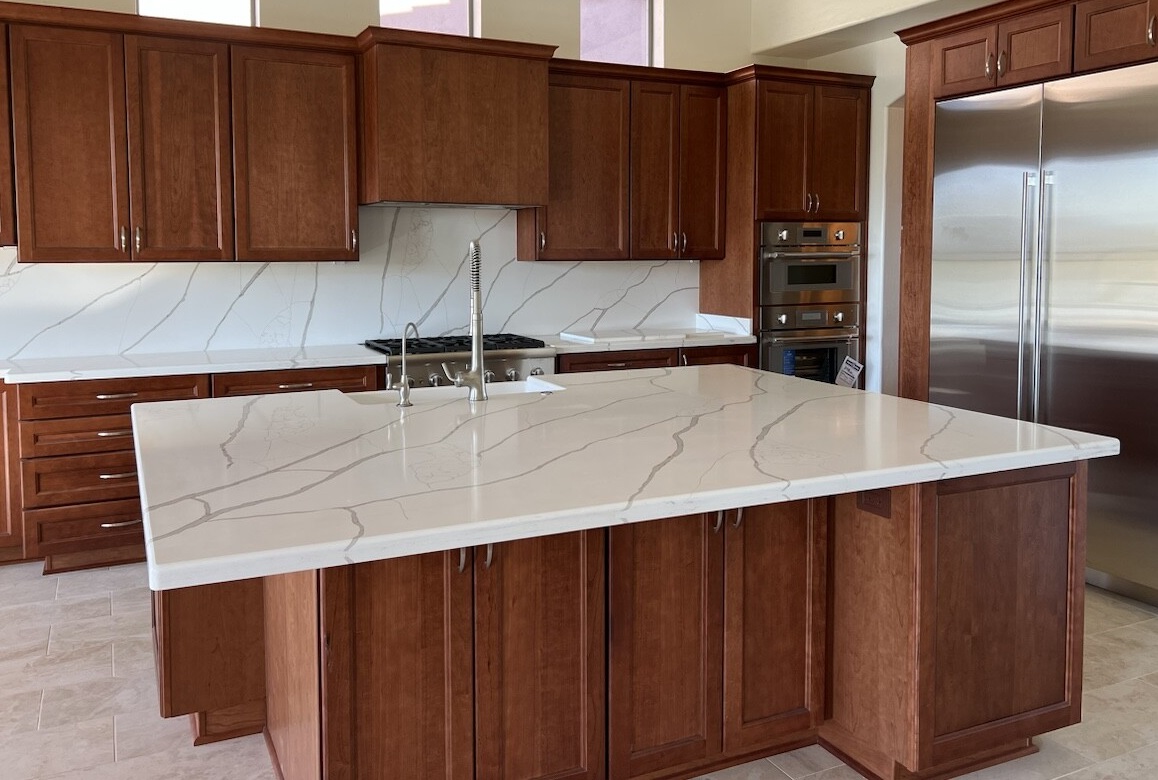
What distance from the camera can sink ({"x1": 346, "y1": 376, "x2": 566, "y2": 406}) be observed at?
10.3 feet

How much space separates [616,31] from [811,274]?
1.82 metres

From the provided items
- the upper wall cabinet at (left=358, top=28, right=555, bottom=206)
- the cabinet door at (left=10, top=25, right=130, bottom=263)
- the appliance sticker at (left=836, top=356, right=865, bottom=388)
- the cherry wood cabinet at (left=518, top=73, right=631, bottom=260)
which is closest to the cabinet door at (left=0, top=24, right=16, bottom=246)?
the cabinet door at (left=10, top=25, right=130, bottom=263)

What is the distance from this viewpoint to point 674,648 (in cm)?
238

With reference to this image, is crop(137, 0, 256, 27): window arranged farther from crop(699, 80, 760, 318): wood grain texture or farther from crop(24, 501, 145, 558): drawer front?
crop(699, 80, 760, 318): wood grain texture

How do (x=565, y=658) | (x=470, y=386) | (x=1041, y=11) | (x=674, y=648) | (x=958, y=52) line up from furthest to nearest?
1. (x=958, y=52)
2. (x=1041, y=11)
3. (x=470, y=386)
4. (x=674, y=648)
5. (x=565, y=658)

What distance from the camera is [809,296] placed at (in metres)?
5.72

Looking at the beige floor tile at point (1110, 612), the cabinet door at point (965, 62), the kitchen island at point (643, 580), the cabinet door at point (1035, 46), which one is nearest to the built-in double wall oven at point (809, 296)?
the cabinet door at point (965, 62)

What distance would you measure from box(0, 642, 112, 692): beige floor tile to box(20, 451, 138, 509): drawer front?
97 cm

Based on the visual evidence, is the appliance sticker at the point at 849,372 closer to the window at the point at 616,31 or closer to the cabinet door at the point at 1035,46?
the cabinet door at the point at 1035,46

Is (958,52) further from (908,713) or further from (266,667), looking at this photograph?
(266,667)

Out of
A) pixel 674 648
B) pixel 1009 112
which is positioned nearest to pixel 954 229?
pixel 1009 112

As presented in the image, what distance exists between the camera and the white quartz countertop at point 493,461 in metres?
1.69

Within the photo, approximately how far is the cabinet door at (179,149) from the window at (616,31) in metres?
2.08

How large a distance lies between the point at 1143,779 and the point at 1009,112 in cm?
274
